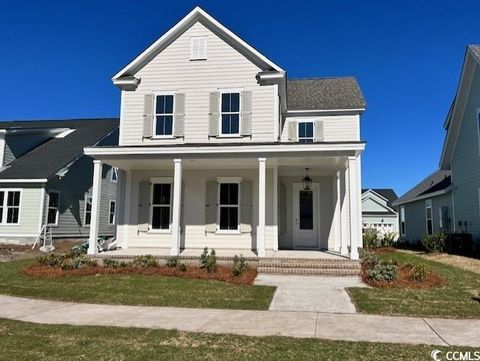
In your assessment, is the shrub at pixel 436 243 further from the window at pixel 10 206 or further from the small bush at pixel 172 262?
the window at pixel 10 206

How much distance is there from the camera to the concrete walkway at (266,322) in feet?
20.0

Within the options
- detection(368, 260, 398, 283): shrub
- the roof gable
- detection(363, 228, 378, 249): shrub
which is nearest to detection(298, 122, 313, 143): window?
the roof gable

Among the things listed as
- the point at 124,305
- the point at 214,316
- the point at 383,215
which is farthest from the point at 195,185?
the point at 383,215

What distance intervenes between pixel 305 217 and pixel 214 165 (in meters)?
4.15

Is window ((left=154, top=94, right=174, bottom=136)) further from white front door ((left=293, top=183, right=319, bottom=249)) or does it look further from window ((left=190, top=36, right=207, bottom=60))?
white front door ((left=293, top=183, right=319, bottom=249))

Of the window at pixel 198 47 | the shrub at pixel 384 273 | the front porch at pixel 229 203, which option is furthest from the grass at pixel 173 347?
the window at pixel 198 47

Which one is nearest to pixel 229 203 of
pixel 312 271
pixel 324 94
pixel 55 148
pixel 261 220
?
pixel 261 220

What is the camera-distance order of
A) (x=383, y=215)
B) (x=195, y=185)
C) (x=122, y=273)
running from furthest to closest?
(x=383, y=215), (x=195, y=185), (x=122, y=273)

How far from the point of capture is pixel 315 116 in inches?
696

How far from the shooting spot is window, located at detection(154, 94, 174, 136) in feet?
49.8

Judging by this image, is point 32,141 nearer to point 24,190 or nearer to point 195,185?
point 24,190

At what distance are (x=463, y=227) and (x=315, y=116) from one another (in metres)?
8.29

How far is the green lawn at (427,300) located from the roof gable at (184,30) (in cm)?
857

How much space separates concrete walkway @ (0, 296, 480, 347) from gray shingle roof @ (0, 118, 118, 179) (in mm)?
14354
